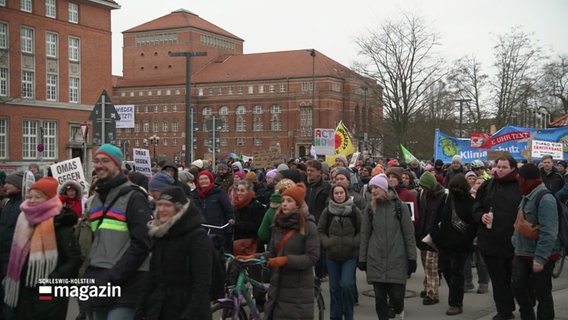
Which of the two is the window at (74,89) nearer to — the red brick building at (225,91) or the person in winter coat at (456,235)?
the red brick building at (225,91)

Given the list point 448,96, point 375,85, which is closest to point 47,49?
point 375,85

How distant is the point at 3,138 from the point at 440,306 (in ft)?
161

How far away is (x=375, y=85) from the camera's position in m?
46.2

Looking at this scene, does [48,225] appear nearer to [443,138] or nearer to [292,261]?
[292,261]

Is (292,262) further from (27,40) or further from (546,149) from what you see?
(27,40)

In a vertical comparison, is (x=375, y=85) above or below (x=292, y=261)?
above

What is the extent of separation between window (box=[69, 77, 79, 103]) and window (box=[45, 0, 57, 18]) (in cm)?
562

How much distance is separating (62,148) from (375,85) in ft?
90.5

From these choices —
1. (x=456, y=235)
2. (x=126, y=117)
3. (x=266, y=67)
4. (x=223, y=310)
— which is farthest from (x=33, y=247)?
(x=266, y=67)

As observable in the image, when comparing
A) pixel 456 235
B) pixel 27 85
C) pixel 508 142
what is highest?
pixel 27 85

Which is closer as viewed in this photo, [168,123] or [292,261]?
[292,261]

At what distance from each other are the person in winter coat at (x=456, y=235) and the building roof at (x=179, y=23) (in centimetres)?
10409

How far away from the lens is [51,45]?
55000 millimetres

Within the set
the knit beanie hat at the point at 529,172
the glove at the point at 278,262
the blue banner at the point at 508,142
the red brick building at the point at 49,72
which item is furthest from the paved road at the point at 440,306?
the red brick building at the point at 49,72
